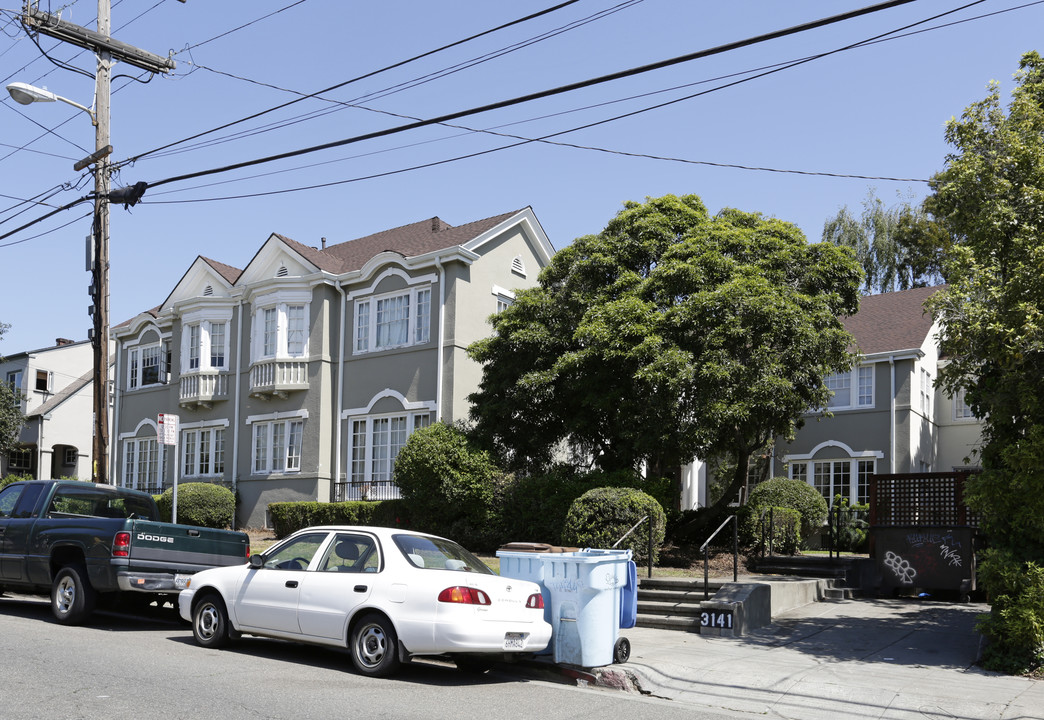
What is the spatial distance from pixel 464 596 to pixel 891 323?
24.8 metres

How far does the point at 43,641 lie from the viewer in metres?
10.2

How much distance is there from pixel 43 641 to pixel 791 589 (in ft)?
34.9

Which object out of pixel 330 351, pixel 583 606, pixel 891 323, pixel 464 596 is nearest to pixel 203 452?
pixel 330 351

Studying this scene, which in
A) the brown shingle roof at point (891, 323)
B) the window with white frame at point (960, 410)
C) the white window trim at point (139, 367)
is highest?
the brown shingle roof at point (891, 323)

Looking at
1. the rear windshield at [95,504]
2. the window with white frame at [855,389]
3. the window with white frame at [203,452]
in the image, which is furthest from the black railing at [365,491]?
the window with white frame at [855,389]

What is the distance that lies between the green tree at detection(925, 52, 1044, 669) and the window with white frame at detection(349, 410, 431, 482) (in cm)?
1523

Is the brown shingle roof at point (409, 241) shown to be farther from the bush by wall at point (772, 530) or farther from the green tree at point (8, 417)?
the green tree at point (8, 417)

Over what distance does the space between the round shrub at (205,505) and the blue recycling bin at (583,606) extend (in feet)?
62.0

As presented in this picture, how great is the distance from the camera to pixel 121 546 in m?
11.5

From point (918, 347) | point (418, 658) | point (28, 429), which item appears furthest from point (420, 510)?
point (28, 429)

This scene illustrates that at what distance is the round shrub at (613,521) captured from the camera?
16.2 m

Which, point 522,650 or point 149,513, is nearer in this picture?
point 522,650

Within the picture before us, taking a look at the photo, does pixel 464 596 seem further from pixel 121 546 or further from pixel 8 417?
pixel 8 417

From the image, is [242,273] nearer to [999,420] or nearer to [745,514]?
[745,514]
